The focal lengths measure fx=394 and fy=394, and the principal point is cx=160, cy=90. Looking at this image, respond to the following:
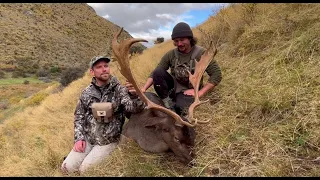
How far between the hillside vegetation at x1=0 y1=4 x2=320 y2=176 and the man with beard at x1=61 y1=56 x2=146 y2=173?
25 centimetres

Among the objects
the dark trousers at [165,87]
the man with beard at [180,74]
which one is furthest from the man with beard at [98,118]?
the dark trousers at [165,87]

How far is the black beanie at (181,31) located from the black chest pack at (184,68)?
0.99ft

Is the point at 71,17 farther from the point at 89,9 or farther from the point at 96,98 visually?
the point at 96,98

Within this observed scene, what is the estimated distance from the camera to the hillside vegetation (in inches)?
155

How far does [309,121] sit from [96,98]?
253 cm

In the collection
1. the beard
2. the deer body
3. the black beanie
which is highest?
the black beanie

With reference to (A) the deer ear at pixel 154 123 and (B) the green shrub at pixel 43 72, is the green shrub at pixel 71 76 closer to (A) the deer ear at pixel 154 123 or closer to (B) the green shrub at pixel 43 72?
(B) the green shrub at pixel 43 72

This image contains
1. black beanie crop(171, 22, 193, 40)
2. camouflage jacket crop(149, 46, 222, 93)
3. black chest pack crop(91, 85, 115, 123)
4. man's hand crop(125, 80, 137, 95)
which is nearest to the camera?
man's hand crop(125, 80, 137, 95)

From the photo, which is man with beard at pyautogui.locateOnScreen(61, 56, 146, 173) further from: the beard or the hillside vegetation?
the hillside vegetation

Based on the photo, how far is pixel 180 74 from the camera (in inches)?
213

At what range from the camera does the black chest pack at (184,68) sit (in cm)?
533

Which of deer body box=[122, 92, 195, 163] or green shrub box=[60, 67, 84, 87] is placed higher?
deer body box=[122, 92, 195, 163]

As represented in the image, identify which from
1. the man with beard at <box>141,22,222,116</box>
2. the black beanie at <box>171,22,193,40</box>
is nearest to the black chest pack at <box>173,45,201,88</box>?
the man with beard at <box>141,22,222,116</box>

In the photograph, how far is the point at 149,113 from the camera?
4.68 metres
